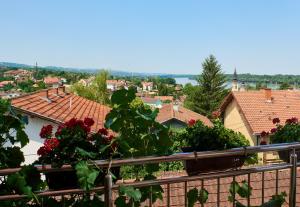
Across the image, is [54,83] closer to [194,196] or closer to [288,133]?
[288,133]

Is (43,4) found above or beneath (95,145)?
above

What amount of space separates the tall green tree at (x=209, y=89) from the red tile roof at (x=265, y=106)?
15004 millimetres

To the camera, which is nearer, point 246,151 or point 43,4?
point 246,151

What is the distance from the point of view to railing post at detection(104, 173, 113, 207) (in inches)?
69.5

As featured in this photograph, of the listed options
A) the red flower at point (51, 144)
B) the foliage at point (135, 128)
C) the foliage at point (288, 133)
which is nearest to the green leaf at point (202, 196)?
the foliage at point (135, 128)

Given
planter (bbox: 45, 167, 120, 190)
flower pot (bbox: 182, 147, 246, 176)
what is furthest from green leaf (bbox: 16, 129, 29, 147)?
flower pot (bbox: 182, 147, 246, 176)

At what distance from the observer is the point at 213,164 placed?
2258 mm

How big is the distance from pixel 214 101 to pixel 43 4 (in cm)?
3401

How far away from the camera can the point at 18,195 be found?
173 centimetres

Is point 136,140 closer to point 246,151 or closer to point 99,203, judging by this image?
point 99,203

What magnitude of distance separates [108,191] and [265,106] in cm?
2434

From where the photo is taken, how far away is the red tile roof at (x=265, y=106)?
75.9ft

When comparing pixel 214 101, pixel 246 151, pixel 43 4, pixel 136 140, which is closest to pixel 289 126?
pixel 246 151

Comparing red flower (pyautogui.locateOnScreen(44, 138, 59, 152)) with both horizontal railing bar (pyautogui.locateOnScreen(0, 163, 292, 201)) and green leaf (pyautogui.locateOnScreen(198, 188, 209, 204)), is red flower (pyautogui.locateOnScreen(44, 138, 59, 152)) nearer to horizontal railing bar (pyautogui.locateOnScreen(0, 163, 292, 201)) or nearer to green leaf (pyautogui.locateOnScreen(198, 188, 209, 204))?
horizontal railing bar (pyautogui.locateOnScreen(0, 163, 292, 201))
